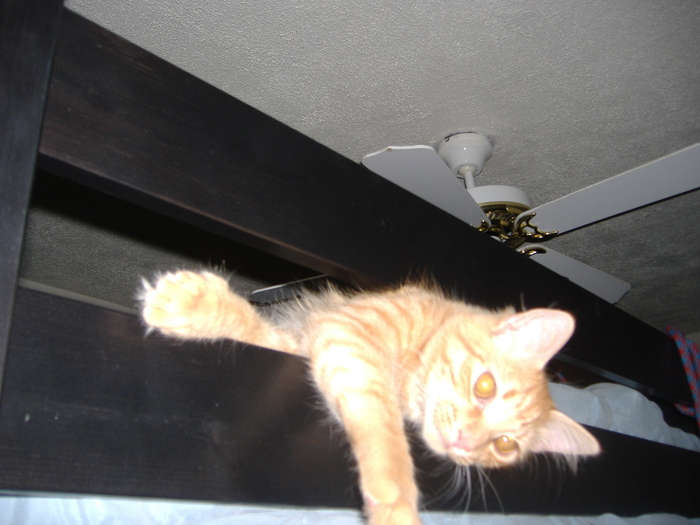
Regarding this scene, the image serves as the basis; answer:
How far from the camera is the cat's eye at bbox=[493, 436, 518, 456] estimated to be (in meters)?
0.99

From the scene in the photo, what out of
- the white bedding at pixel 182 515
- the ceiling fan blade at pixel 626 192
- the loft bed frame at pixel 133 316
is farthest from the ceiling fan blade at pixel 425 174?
the white bedding at pixel 182 515

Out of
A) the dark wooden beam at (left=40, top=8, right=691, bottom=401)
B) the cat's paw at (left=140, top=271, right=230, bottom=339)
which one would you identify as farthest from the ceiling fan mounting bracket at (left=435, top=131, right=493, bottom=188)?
the cat's paw at (left=140, top=271, right=230, bottom=339)

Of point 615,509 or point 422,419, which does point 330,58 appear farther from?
point 615,509

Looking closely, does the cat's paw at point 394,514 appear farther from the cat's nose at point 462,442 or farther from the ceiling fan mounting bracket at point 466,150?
the ceiling fan mounting bracket at point 466,150

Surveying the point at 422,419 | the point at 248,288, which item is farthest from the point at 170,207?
the point at 248,288

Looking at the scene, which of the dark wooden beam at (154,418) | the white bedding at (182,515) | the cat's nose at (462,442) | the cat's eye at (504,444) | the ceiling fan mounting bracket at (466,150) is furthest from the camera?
the ceiling fan mounting bracket at (466,150)

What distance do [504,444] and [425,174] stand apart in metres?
0.82

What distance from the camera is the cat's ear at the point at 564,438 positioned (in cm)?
100

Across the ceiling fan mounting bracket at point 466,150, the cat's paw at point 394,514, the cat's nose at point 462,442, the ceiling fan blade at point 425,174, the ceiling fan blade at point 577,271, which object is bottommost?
the cat's paw at point 394,514

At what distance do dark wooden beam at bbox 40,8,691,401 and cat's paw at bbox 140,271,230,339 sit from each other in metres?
0.12

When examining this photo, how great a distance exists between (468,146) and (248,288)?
5.90 ft

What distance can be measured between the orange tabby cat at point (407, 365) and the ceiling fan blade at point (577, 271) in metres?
0.97

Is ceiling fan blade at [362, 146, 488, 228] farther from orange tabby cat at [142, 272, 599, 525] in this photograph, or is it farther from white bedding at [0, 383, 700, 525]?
white bedding at [0, 383, 700, 525]

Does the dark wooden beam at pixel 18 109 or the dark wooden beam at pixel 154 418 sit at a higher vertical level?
the dark wooden beam at pixel 18 109
